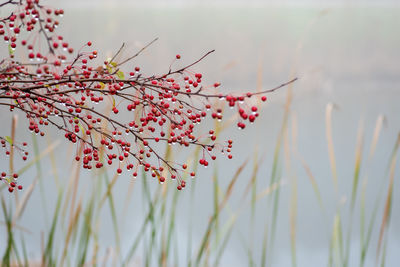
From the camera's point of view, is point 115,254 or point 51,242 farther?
point 115,254

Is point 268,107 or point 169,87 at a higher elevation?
point 268,107

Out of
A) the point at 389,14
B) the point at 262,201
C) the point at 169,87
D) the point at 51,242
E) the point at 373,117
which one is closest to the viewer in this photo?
the point at 169,87

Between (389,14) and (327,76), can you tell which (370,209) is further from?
(389,14)

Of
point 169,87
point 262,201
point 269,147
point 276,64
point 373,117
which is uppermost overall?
point 276,64

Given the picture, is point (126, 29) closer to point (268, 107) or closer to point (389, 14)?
point (268, 107)

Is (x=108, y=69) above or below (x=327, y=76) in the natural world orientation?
below

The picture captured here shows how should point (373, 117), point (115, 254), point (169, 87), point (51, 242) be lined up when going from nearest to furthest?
point (169, 87) → point (51, 242) → point (115, 254) → point (373, 117)

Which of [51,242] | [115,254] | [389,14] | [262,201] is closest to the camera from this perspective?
[51,242]

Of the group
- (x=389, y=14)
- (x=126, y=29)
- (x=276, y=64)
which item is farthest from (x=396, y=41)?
(x=126, y=29)

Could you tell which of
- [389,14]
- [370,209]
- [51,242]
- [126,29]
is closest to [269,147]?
[370,209]
